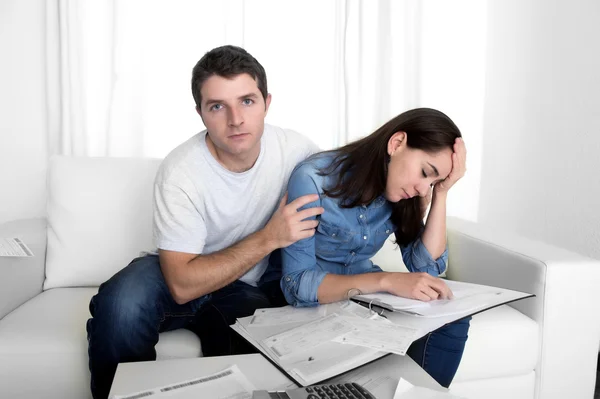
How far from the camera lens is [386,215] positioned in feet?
5.02

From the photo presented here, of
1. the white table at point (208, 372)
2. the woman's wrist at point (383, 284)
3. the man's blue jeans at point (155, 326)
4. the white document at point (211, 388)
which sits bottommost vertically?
the man's blue jeans at point (155, 326)

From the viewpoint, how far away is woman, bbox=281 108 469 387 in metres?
1.31

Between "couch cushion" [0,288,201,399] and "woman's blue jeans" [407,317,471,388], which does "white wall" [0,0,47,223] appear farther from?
"woman's blue jeans" [407,317,471,388]

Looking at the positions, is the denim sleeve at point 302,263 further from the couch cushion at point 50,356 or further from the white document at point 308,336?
the couch cushion at point 50,356

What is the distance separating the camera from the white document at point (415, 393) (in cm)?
87

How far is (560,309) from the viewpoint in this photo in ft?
5.08

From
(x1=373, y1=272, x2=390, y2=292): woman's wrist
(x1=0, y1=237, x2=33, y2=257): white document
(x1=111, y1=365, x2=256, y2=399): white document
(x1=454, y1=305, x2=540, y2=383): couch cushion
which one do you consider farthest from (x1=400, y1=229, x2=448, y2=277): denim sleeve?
(x1=0, y1=237, x2=33, y2=257): white document

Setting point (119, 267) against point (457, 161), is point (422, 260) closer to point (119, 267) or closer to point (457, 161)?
point (457, 161)

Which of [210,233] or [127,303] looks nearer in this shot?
[127,303]

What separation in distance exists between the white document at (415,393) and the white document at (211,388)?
0.24 metres

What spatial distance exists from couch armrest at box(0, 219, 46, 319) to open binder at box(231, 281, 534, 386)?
0.84m

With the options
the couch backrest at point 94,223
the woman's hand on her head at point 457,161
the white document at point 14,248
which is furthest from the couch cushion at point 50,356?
the woman's hand on her head at point 457,161

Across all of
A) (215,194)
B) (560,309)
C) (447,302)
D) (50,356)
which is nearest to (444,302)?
(447,302)

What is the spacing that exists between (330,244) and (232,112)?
1.41 ft
